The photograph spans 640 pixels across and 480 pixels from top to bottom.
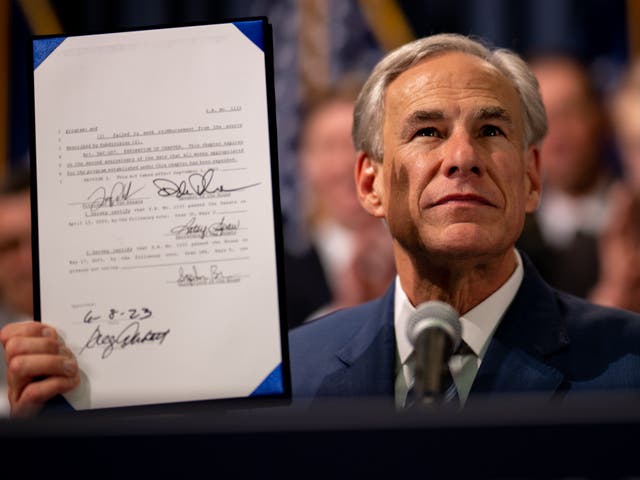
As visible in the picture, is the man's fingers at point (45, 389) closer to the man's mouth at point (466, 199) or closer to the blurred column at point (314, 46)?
the man's mouth at point (466, 199)

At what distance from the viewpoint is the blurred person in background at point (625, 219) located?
4055mm

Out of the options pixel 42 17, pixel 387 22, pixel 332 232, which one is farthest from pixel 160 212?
pixel 42 17

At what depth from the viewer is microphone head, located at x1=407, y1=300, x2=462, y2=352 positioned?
1.51 m

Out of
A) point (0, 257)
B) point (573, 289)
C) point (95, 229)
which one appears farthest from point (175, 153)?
point (0, 257)

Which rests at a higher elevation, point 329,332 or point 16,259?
point 16,259

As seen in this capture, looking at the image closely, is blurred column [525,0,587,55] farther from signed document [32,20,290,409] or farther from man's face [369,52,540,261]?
signed document [32,20,290,409]

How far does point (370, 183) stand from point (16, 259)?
270 centimetres

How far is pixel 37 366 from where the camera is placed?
179 centimetres

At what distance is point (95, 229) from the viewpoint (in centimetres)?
185

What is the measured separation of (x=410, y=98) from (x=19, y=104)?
342 centimetres
